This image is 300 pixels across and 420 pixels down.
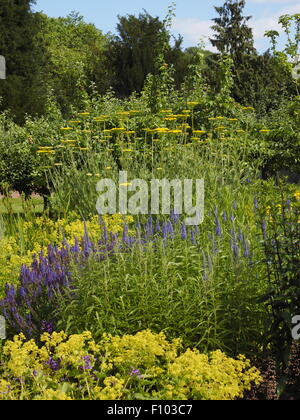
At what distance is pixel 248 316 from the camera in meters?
3.56

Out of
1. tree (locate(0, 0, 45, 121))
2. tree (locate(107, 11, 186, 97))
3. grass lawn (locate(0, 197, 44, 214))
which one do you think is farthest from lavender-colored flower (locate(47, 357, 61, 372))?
tree (locate(107, 11, 186, 97))

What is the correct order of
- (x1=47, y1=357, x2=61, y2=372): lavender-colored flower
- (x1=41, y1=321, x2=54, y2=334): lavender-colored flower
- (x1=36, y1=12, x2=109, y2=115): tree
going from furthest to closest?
(x1=36, y1=12, x2=109, y2=115): tree < (x1=41, y1=321, x2=54, y2=334): lavender-colored flower < (x1=47, y1=357, x2=61, y2=372): lavender-colored flower

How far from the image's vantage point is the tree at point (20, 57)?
19.0 meters

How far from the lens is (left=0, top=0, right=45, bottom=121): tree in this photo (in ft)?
62.2

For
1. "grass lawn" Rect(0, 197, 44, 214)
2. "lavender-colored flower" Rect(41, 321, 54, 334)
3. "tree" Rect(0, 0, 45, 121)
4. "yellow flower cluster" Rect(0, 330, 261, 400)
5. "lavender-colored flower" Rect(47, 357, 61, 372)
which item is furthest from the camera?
"tree" Rect(0, 0, 45, 121)

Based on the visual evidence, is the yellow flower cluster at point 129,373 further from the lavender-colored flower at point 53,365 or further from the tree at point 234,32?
the tree at point 234,32

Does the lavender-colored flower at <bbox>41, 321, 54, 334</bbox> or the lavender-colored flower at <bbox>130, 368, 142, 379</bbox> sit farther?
the lavender-colored flower at <bbox>41, 321, 54, 334</bbox>

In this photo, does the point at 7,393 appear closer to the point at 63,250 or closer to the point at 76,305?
the point at 76,305

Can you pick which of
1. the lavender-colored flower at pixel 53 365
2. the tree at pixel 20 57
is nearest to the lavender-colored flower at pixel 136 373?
the lavender-colored flower at pixel 53 365

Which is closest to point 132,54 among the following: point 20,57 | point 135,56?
point 135,56

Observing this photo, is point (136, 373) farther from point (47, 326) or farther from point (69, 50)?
point (69, 50)

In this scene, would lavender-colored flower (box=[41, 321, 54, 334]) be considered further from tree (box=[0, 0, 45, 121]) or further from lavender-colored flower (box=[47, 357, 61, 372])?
tree (box=[0, 0, 45, 121])

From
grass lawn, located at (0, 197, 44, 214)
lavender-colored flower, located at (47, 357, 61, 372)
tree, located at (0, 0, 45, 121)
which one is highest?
tree, located at (0, 0, 45, 121)
